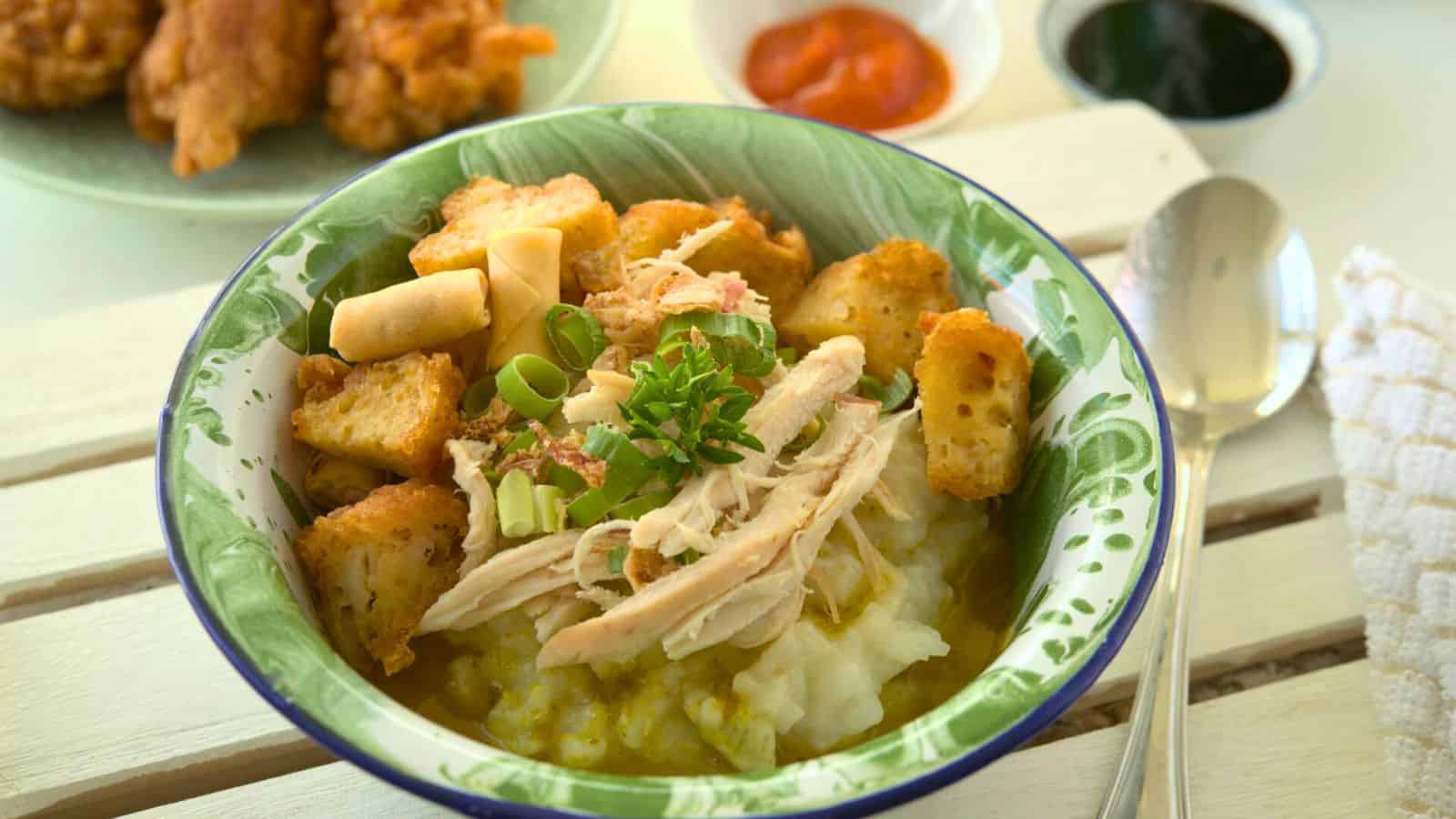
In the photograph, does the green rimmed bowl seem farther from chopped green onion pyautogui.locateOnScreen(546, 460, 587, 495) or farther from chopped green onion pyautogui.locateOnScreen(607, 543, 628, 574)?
chopped green onion pyautogui.locateOnScreen(607, 543, 628, 574)

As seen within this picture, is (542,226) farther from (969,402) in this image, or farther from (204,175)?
(204,175)

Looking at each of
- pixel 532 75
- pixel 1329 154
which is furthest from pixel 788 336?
pixel 1329 154

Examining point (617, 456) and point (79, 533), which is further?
point (79, 533)

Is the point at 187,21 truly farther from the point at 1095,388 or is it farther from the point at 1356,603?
the point at 1356,603

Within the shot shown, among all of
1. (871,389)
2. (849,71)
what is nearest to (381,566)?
(871,389)

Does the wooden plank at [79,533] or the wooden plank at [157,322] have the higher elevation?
the wooden plank at [157,322]

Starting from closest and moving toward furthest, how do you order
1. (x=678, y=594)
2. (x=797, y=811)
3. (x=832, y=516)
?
(x=797, y=811) → (x=678, y=594) → (x=832, y=516)

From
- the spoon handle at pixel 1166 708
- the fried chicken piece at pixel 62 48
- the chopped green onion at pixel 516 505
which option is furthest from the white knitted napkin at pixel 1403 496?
the fried chicken piece at pixel 62 48

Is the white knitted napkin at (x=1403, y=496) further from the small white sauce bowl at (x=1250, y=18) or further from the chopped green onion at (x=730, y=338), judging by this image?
A: the chopped green onion at (x=730, y=338)
